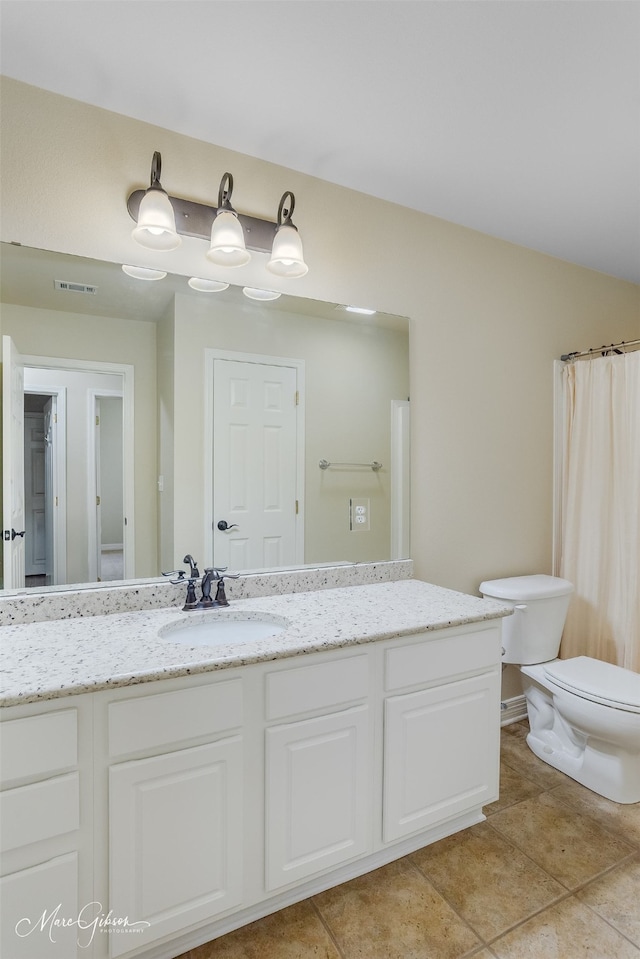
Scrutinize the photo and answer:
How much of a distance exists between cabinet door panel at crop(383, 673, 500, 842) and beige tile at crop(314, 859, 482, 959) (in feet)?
0.53

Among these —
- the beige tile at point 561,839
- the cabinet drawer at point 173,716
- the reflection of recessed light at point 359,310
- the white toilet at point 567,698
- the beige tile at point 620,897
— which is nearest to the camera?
the cabinet drawer at point 173,716

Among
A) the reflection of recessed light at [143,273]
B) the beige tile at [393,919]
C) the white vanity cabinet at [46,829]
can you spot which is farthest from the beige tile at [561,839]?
the reflection of recessed light at [143,273]

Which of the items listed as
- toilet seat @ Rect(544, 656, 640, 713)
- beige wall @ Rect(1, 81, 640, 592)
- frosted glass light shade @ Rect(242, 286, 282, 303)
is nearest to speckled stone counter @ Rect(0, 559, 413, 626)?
beige wall @ Rect(1, 81, 640, 592)

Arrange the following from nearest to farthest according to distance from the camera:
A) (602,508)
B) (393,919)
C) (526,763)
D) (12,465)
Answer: (393,919) → (12,465) → (526,763) → (602,508)

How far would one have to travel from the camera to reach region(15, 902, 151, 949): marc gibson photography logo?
1.08m

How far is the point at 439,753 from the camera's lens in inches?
63.7

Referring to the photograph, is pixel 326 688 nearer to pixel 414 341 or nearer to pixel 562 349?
pixel 414 341

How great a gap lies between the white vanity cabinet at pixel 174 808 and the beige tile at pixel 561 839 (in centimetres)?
105

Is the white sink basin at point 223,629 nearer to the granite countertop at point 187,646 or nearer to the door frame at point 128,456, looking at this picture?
the granite countertop at point 187,646

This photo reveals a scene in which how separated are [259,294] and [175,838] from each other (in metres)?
1.72

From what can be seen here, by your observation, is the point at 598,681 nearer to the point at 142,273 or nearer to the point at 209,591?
the point at 209,591

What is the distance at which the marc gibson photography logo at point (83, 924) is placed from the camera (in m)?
1.08

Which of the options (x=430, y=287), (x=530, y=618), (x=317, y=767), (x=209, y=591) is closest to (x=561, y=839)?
(x=530, y=618)

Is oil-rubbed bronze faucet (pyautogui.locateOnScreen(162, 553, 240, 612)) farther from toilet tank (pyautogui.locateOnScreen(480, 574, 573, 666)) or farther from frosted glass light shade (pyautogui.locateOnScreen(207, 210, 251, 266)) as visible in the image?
toilet tank (pyautogui.locateOnScreen(480, 574, 573, 666))
